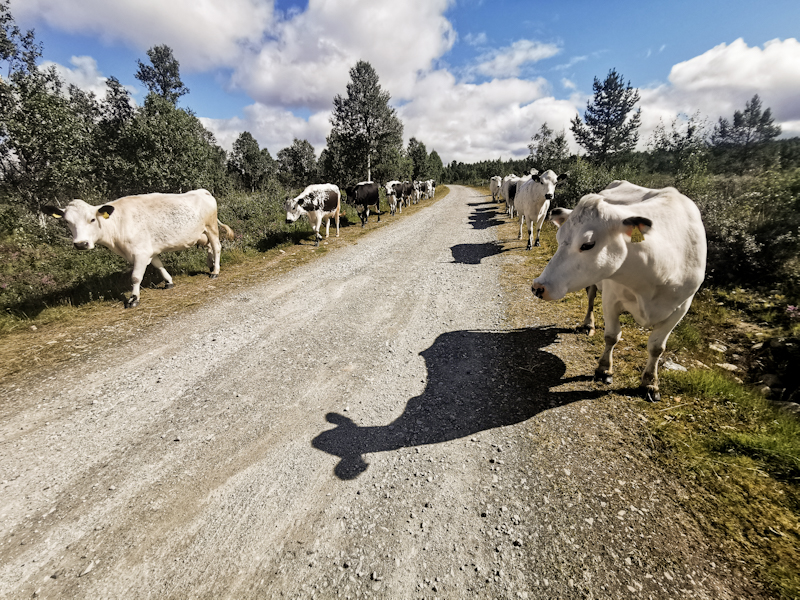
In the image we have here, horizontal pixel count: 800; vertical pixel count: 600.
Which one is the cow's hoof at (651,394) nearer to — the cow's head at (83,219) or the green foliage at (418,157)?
the cow's head at (83,219)

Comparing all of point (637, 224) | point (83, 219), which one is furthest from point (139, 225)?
point (637, 224)

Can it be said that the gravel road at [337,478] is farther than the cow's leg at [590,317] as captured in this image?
No

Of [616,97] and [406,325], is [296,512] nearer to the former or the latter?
[406,325]

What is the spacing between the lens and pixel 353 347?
4.86m

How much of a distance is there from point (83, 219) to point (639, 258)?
9.12 metres

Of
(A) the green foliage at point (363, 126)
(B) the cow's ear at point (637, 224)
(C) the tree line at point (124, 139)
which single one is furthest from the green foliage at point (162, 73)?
(B) the cow's ear at point (637, 224)

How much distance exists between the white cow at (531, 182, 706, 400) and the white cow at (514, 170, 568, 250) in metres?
7.17

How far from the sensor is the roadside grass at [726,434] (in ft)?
7.07

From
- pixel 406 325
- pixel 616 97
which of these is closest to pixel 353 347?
pixel 406 325

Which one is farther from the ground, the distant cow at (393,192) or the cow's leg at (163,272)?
the distant cow at (393,192)

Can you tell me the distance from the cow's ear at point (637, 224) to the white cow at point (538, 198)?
810 cm

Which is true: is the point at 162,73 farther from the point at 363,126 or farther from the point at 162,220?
the point at 162,220

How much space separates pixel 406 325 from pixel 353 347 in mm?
1151

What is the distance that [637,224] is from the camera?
274 cm
